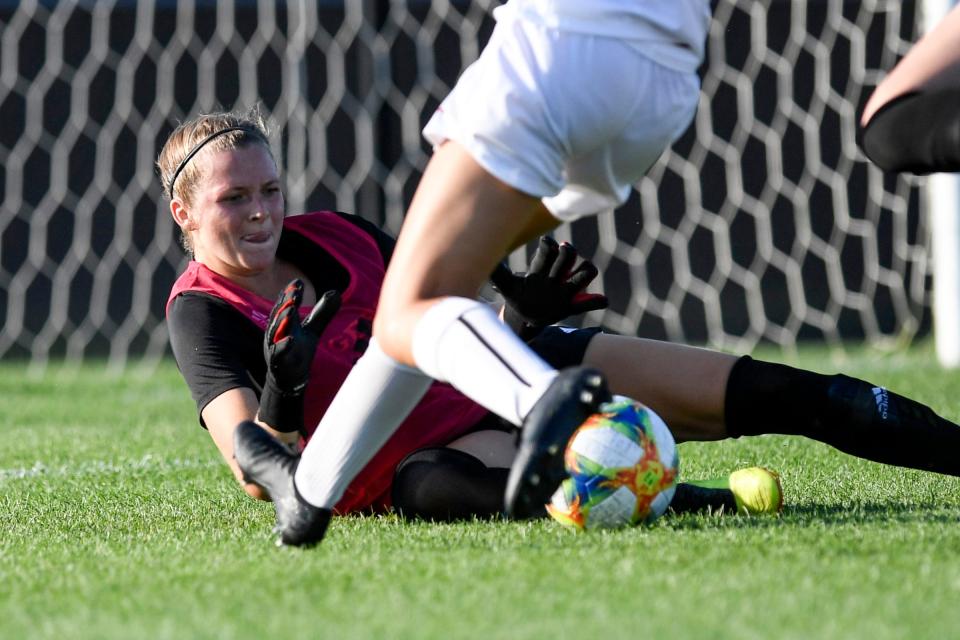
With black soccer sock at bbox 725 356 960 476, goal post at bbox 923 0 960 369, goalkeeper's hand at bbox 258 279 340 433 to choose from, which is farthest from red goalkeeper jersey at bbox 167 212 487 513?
goal post at bbox 923 0 960 369

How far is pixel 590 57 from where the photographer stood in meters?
1.97

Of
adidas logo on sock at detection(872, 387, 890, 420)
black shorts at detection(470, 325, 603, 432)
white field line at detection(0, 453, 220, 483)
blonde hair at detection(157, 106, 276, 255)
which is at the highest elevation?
blonde hair at detection(157, 106, 276, 255)

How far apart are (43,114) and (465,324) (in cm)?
627

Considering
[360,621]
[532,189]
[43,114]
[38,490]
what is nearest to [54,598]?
[360,621]

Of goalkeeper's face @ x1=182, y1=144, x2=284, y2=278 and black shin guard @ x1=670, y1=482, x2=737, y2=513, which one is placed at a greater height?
goalkeeper's face @ x1=182, y1=144, x2=284, y2=278

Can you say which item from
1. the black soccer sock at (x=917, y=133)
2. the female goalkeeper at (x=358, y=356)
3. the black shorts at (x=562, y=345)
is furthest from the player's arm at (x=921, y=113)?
the black shorts at (x=562, y=345)

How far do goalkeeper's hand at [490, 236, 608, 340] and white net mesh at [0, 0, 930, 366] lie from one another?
4.22 meters

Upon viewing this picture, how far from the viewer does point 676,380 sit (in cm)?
288

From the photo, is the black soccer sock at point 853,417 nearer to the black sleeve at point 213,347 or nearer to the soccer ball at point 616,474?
the soccer ball at point 616,474

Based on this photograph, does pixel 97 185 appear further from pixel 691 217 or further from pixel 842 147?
pixel 842 147

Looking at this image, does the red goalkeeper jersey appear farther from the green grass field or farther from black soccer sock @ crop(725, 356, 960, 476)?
black soccer sock @ crop(725, 356, 960, 476)

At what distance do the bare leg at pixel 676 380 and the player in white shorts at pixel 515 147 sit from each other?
2.85 ft

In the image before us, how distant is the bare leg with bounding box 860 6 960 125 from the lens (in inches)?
90.7

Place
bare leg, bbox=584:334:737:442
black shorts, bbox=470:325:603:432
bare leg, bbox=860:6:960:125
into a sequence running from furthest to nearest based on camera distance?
black shorts, bbox=470:325:603:432 → bare leg, bbox=584:334:737:442 → bare leg, bbox=860:6:960:125
